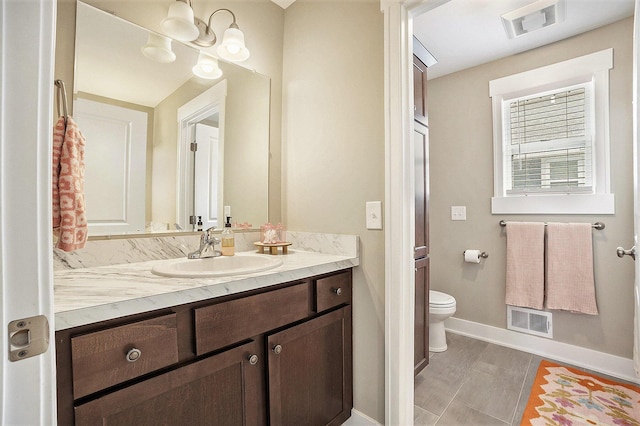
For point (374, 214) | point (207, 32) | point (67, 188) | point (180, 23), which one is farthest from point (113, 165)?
point (374, 214)

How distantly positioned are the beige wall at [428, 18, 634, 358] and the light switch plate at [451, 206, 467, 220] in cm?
4

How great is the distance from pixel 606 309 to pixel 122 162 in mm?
3079

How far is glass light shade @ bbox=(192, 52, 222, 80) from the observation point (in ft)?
5.06

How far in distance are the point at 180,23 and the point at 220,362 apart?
1.44 m

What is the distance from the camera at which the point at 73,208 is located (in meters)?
0.88

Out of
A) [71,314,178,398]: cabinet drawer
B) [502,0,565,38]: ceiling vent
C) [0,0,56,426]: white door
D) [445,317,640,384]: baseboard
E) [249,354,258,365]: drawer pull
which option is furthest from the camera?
[445,317,640,384]: baseboard

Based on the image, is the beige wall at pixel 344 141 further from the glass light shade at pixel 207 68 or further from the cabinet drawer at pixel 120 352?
the cabinet drawer at pixel 120 352

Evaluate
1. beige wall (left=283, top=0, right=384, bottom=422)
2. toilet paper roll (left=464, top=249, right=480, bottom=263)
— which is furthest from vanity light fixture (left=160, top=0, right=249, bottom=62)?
toilet paper roll (left=464, top=249, right=480, bottom=263)

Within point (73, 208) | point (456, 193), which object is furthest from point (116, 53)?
point (456, 193)

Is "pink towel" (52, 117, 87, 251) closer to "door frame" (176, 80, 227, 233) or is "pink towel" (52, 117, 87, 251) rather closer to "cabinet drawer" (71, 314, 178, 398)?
"cabinet drawer" (71, 314, 178, 398)

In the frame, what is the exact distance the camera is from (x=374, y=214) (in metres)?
1.43

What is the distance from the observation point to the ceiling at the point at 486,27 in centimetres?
188

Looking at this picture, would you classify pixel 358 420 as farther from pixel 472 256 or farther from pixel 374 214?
pixel 472 256

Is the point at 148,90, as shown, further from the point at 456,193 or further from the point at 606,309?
the point at 606,309
